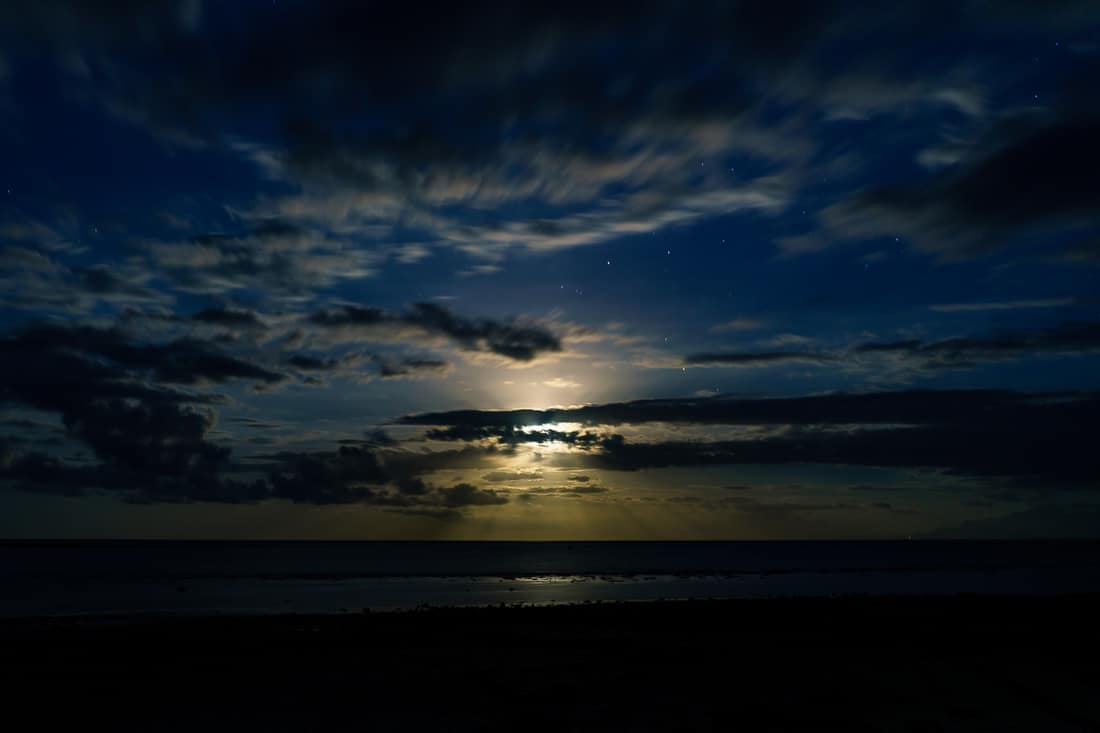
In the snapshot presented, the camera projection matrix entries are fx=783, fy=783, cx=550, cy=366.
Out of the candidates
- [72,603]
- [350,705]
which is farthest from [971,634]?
[72,603]

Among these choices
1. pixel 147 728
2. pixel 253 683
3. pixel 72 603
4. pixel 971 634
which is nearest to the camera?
pixel 147 728

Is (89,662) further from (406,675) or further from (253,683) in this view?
(406,675)

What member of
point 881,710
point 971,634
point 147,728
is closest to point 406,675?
point 147,728

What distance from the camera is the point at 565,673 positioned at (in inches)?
970

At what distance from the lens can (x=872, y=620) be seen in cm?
3878

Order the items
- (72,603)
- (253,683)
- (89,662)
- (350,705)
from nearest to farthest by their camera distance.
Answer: (350,705) → (253,683) → (89,662) → (72,603)

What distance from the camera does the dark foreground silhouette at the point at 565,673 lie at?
19.0 meters

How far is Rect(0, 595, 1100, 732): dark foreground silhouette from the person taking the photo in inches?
746

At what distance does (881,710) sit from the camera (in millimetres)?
19453

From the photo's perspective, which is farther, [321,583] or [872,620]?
[321,583]

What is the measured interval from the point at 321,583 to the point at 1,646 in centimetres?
5189

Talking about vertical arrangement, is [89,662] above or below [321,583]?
above

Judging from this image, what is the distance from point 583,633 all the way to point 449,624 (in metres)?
7.40

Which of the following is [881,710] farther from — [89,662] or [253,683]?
[89,662]
